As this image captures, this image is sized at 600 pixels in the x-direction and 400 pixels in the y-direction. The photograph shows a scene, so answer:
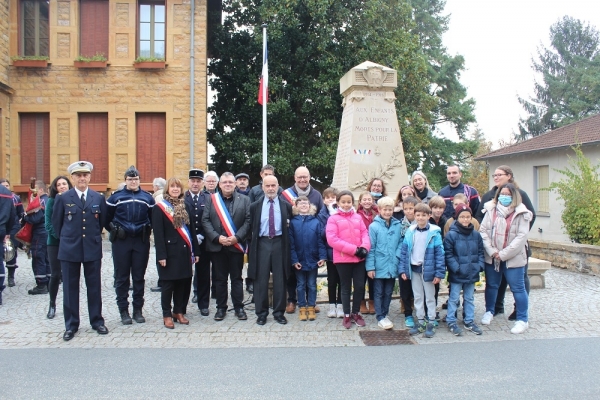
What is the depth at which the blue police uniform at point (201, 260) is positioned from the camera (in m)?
6.71

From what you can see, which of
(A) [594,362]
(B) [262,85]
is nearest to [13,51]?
(B) [262,85]

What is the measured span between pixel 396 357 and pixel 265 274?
2.04m

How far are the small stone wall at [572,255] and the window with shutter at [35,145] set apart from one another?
45.8 feet

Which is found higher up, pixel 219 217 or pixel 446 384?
pixel 219 217

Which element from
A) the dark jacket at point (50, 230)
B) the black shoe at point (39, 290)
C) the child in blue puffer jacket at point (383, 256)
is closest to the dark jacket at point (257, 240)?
the child in blue puffer jacket at point (383, 256)

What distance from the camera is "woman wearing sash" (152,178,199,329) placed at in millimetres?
6281

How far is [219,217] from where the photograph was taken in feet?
21.6

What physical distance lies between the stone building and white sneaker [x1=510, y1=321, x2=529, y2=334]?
12270 millimetres

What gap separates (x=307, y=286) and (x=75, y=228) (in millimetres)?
2812

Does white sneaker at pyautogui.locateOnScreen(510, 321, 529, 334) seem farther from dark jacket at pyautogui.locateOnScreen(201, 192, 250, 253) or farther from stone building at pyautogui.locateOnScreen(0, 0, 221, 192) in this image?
stone building at pyautogui.locateOnScreen(0, 0, 221, 192)

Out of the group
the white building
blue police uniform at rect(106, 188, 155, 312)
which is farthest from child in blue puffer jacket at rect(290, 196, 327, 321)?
the white building

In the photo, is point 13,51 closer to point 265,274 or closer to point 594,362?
point 265,274

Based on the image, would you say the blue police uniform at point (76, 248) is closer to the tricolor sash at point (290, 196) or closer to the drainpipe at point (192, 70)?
the tricolor sash at point (290, 196)

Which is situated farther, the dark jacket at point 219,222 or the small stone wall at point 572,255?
the small stone wall at point 572,255
